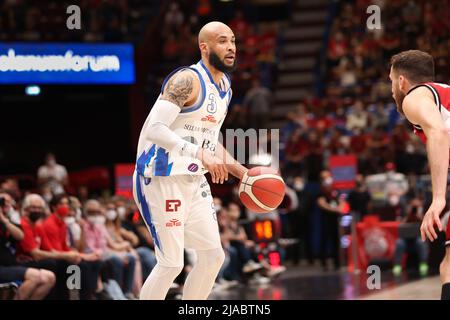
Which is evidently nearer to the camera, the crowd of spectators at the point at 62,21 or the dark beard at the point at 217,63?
the dark beard at the point at 217,63

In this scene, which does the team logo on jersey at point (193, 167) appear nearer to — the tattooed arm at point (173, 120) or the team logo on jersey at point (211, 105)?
the tattooed arm at point (173, 120)

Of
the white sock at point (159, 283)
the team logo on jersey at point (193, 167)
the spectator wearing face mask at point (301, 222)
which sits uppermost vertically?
the team logo on jersey at point (193, 167)

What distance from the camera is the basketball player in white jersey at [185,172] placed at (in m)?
5.84

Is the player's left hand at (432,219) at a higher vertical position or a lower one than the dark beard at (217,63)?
lower

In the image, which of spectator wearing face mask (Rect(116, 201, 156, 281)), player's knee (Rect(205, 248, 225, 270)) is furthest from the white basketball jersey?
spectator wearing face mask (Rect(116, 201, 156, 281))

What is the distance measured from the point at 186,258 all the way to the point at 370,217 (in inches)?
145

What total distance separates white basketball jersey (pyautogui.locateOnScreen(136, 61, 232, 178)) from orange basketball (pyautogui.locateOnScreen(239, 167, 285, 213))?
12.4 inches

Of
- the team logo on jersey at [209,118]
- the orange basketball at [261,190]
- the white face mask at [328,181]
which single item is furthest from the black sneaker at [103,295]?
the white face mask at [328,181]

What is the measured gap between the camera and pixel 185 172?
5.93m

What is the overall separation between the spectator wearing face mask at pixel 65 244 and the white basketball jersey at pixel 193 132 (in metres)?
3.74

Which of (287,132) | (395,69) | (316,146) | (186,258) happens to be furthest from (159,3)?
(395,69)

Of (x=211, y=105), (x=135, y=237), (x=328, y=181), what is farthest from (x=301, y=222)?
(x=211, y=105)

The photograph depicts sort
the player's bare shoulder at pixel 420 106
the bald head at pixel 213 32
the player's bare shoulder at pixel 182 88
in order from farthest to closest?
the bald head at pixel 213 32, the player's bare shoulder at pixel 182 88, the player's bare shoulder at pixel 420 106
